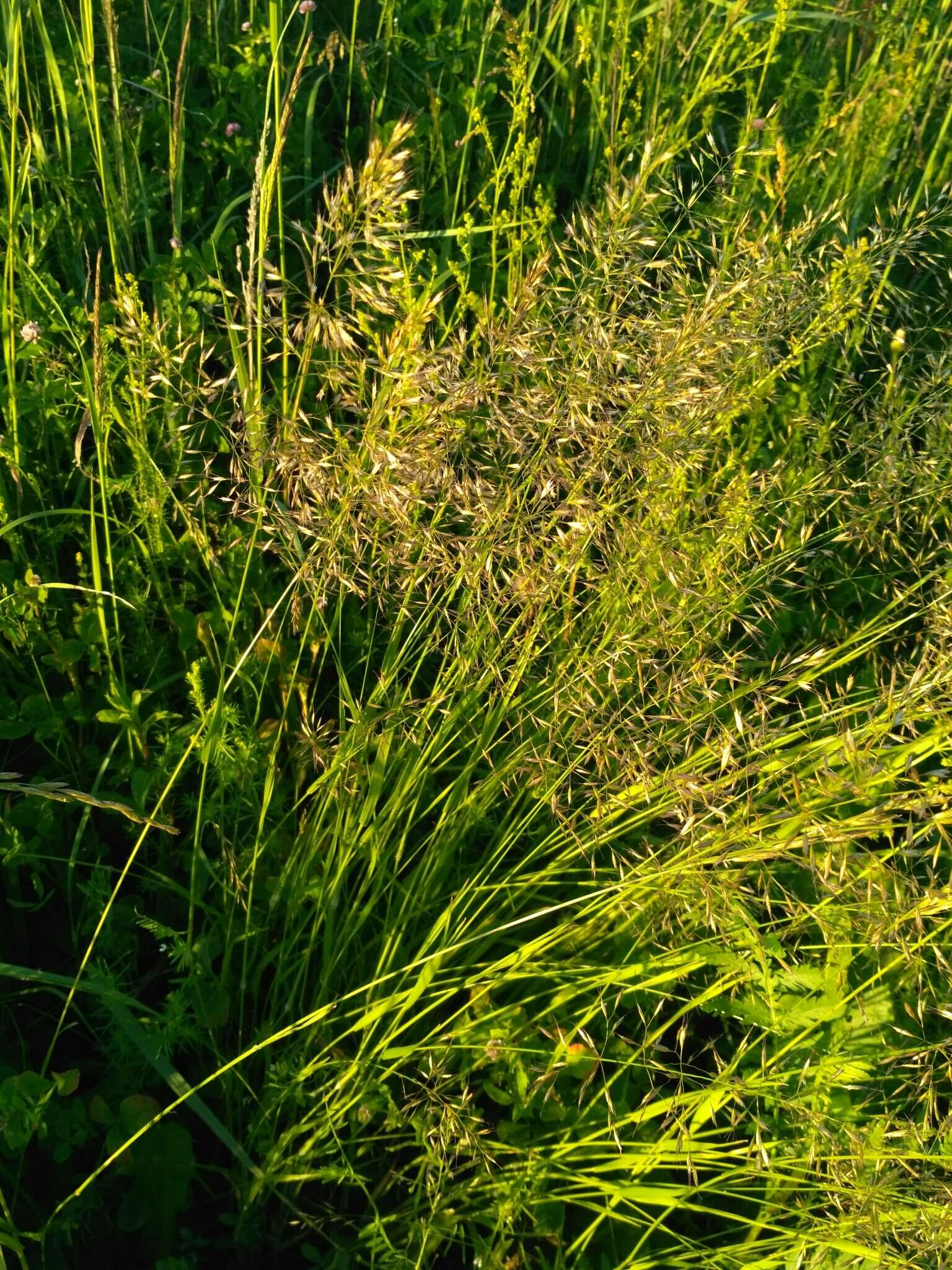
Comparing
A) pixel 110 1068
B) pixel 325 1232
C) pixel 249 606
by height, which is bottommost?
pixel 325 1232

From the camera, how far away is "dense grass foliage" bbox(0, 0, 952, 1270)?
1.35 metres

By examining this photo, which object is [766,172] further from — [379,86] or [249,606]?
[249,606]

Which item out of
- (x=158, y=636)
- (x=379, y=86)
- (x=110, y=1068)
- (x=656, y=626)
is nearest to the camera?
(x=656, y=626)

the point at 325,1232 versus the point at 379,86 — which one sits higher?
the point at 379,86

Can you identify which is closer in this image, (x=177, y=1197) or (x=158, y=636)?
(x=177, y=1197)

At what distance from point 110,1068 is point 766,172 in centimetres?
242

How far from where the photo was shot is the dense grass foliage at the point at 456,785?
1350 mm

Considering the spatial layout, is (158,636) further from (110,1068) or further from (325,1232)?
(325,1232)

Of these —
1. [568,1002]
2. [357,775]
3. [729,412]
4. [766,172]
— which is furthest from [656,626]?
[766,172]

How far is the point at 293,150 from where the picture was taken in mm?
2676

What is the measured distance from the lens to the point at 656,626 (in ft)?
4.82

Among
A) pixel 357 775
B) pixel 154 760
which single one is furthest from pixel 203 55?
pixel 357 775

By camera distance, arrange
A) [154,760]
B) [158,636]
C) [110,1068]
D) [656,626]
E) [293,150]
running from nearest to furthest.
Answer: [656,626], [110,1068], [154,760], [158,636], [293,150]

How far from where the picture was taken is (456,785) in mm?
1516
